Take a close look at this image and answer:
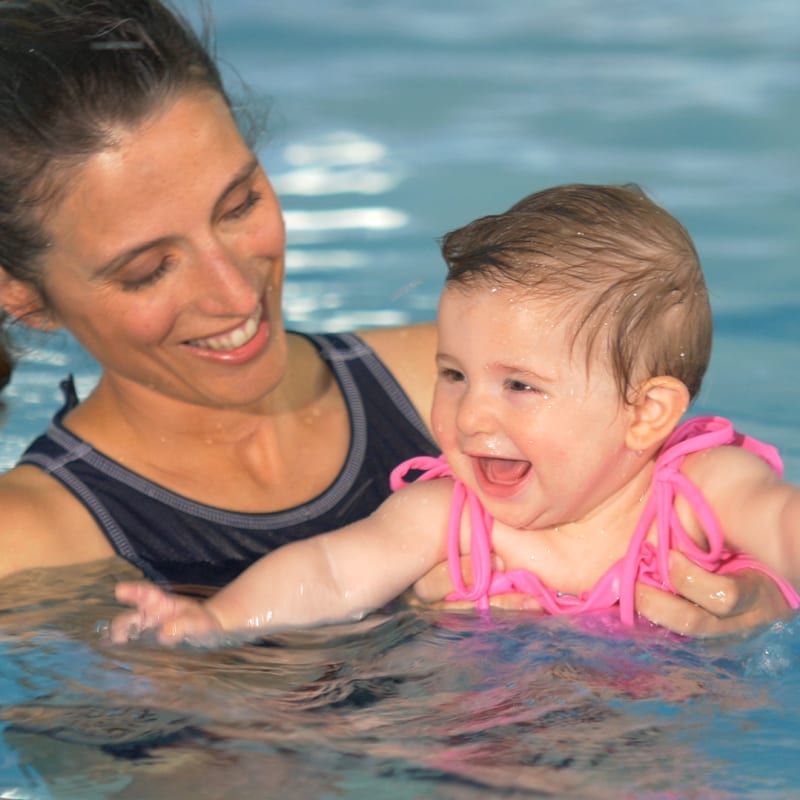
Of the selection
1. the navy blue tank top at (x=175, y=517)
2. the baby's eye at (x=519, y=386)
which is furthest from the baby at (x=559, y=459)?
the navy blue tank top at (x=175, y=517)

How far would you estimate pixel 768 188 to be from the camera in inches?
244

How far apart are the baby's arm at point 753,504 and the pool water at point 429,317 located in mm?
136

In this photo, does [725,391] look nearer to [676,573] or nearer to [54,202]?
[676,573]

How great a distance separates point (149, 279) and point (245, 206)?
0.24 m

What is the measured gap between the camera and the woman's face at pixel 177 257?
3.12m

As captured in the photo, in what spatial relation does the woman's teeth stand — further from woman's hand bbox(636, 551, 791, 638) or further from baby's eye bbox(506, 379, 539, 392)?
woman's hand bbox(636, 551, 791, 638)

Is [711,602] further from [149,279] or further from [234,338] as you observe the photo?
[149,279]

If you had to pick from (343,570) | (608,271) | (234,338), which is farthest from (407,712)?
(234,338)

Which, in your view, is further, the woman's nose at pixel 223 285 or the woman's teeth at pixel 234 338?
the woman's teeth at pixel 234 338

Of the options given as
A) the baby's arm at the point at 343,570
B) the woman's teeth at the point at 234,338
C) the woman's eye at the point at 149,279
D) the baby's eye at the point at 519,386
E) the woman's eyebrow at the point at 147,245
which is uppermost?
the woman's eyebrow at the point at 147,245

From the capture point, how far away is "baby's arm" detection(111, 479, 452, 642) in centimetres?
304

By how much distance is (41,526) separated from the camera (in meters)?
3.36

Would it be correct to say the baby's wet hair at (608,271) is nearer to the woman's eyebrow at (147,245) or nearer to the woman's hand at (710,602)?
the woman's hand at (710,602)

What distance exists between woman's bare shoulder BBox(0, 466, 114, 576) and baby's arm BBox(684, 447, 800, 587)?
119 centimetres
